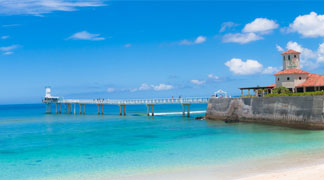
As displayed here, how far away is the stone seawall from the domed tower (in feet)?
24.8

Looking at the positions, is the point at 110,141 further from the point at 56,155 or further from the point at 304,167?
the point at 304,167

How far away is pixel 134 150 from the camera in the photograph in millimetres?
20547

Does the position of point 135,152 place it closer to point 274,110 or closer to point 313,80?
point 274,110

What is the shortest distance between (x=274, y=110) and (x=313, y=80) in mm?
6381

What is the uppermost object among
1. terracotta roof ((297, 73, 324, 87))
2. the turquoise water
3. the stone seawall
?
terracotta roof ((297, 73, 324, 87))

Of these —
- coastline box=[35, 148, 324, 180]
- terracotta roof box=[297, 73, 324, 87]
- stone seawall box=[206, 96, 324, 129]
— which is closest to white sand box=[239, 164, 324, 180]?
coastline box=[35, 148, 324, 180]

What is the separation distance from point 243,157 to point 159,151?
17.6 feet

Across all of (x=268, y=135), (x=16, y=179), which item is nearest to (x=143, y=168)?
(x=16, y=179)

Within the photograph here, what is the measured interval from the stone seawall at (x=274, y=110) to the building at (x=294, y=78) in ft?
8.75

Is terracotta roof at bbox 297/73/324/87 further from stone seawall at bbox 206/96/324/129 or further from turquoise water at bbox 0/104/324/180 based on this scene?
turquoise water at bbox 0/104/324/180

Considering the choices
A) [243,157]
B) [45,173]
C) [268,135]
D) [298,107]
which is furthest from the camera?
[298,107]

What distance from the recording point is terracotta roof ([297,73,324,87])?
32647mm

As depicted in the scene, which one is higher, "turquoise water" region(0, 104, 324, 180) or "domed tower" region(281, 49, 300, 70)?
"domed tower" region(281, 49, 300, 70)

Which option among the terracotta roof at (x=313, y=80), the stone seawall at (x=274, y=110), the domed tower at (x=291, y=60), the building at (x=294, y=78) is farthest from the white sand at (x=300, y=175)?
the domed tower at (x=291, y=60)
